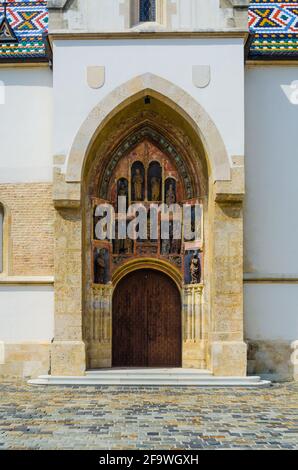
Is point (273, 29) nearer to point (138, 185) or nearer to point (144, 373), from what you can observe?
point (138, 185)

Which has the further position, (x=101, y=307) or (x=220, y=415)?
(x=101, y=307)

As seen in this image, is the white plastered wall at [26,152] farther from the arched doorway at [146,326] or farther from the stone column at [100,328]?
the arched doorway at [146,326]

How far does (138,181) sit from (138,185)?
0.10 m

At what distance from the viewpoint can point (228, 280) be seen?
1658cm

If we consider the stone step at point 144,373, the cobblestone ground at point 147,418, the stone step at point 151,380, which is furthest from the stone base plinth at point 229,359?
the cobblestone ground at point 147,418

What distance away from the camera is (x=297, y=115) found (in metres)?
17.8

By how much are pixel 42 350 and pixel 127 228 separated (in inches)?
138

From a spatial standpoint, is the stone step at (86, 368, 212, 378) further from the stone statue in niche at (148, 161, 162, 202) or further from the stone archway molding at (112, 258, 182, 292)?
the stone statue in niche at (148, 161, 162, 202)

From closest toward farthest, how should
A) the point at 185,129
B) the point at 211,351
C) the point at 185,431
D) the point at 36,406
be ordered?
the point at 185,431 < the point at 36,406 < the point at 211,351 < the point at 185,129

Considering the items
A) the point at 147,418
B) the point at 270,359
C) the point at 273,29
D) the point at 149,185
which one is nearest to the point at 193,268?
the point at 149,185

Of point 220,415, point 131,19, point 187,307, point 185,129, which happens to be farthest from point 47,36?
point 220,415

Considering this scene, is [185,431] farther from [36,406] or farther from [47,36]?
[47,36]

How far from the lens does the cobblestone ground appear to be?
32.7ft

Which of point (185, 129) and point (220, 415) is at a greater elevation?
point (185, 129)
